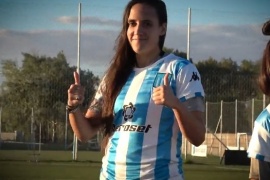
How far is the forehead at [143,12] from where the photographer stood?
8.86 ft

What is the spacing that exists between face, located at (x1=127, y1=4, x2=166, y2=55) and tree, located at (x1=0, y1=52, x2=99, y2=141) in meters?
16.1

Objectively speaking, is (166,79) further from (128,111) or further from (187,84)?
(128,111)

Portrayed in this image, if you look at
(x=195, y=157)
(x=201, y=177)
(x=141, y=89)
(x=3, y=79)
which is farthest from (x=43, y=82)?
(x=141, y=89)

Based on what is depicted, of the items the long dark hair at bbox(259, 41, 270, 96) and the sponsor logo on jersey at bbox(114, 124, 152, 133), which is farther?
the sponsor logo on jersey at bbox(114, 124, 152, 133)

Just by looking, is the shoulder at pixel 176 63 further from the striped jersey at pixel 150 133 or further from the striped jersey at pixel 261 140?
the striped jersey at pixel 261 140

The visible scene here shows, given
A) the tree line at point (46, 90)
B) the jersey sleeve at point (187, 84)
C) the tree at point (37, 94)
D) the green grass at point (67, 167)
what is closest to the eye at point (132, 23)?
the jersey sleeve at point (187, 84)

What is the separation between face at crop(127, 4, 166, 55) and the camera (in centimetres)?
269

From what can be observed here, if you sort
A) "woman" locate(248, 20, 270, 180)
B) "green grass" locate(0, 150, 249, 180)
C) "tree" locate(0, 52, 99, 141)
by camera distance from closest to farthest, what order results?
"woman" locate(248, 20, 270, 180) < "green grass" locate(0, 150, 249, 180) < "tree" locate(0, 52, 99, 141)

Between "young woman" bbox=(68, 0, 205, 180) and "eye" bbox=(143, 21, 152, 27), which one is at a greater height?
"eye" bbox=(143, 21, 152, 27)

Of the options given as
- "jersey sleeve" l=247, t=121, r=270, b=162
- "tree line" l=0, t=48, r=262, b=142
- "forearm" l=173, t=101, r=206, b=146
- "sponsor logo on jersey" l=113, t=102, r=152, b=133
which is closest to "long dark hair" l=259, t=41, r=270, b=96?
"jersey sleeve" l=247, t=121, r=270, b=162

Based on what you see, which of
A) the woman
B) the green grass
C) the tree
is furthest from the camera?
the tree

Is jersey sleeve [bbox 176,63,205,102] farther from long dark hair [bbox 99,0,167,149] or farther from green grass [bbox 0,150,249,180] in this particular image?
green grass [bbox 0,150,249,180]

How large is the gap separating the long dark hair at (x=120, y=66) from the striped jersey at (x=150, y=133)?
104mm

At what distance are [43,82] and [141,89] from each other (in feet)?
55.0
